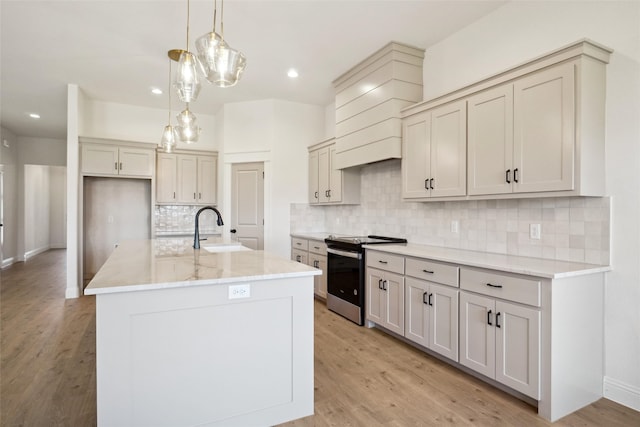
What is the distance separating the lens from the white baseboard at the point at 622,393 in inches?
85.3

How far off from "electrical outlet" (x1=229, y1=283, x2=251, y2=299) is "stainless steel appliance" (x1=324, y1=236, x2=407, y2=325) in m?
1.97

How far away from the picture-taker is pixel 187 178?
5.94m

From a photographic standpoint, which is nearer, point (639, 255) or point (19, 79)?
point (639, 255)

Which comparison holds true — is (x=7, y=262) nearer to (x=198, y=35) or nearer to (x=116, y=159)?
(x=116, y=159)

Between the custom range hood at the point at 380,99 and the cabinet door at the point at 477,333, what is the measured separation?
1.69 m

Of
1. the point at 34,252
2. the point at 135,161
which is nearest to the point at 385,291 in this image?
the point at 135,161

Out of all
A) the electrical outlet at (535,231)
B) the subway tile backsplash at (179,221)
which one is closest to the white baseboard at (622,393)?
the electrical outlet at (535,231)

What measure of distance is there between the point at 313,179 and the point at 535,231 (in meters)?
3.38

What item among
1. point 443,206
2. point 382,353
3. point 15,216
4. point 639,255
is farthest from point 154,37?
point 15,216

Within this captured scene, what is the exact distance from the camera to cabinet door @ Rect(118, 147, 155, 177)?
5420mm

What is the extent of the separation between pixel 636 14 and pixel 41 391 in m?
4.62

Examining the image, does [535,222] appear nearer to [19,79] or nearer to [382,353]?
[382,353]

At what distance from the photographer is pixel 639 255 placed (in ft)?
7.08

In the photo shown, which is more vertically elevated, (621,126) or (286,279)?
(621,126)
